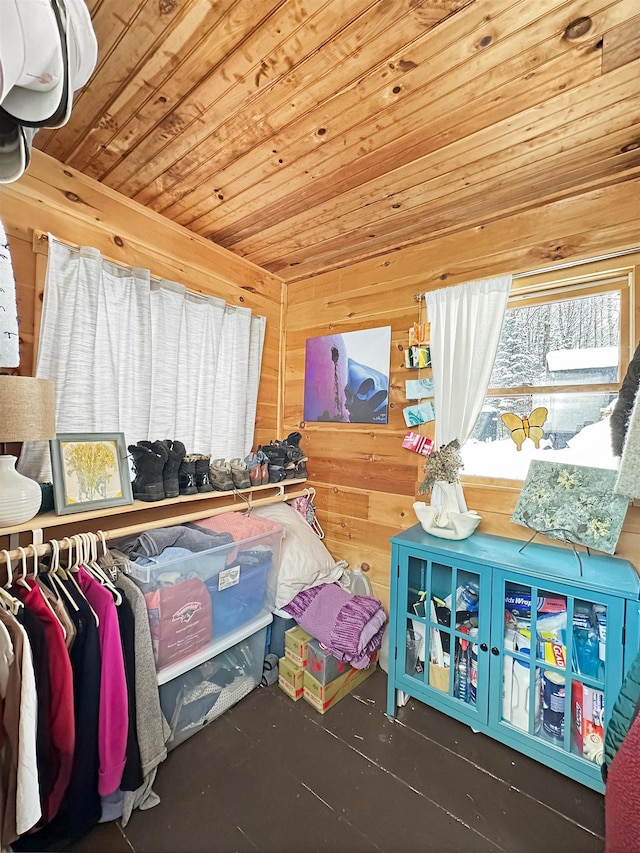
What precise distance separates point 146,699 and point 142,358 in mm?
1424

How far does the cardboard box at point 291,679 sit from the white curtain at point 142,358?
1153mm

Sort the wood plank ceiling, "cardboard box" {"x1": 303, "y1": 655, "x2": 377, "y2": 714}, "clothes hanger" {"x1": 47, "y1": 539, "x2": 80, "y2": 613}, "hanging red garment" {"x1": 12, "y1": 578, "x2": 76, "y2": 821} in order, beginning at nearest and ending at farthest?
the wood plank ceiling, "hanging red garment" {"x1": 12, "y1": 578, "x2": 76, "y2": 821}, "clothes hanger" {"x1": 47, "y1": 539, "x2": 80, "y2": 613}, "cardboard box" {"x1": 303, "y1": 655, "x2": 377, "y2": 714}

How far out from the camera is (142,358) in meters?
1.79

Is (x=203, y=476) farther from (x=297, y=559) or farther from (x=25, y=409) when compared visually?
(x=25, y=409)

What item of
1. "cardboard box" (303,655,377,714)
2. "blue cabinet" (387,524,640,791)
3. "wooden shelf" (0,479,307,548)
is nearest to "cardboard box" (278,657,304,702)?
"cardboard box" (303,655,377,714)

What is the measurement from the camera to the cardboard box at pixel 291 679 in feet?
5.68

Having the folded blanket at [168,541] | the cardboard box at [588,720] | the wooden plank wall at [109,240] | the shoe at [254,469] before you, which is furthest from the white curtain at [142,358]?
the cardboard box at [588,720]

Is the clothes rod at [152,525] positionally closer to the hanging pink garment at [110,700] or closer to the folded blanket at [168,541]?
the folded blanket at [168,541]

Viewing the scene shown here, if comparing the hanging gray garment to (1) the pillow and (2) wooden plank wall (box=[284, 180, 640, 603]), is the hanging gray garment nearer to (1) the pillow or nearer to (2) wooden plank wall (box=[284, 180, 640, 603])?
(1) the pillow

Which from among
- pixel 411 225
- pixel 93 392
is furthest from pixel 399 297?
pixel 93 392

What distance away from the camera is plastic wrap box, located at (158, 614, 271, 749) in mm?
1475

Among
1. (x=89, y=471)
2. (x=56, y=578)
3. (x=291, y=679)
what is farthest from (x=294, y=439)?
(x=56, y=578)

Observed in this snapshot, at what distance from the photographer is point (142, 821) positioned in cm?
119

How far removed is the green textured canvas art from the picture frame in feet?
5.62
